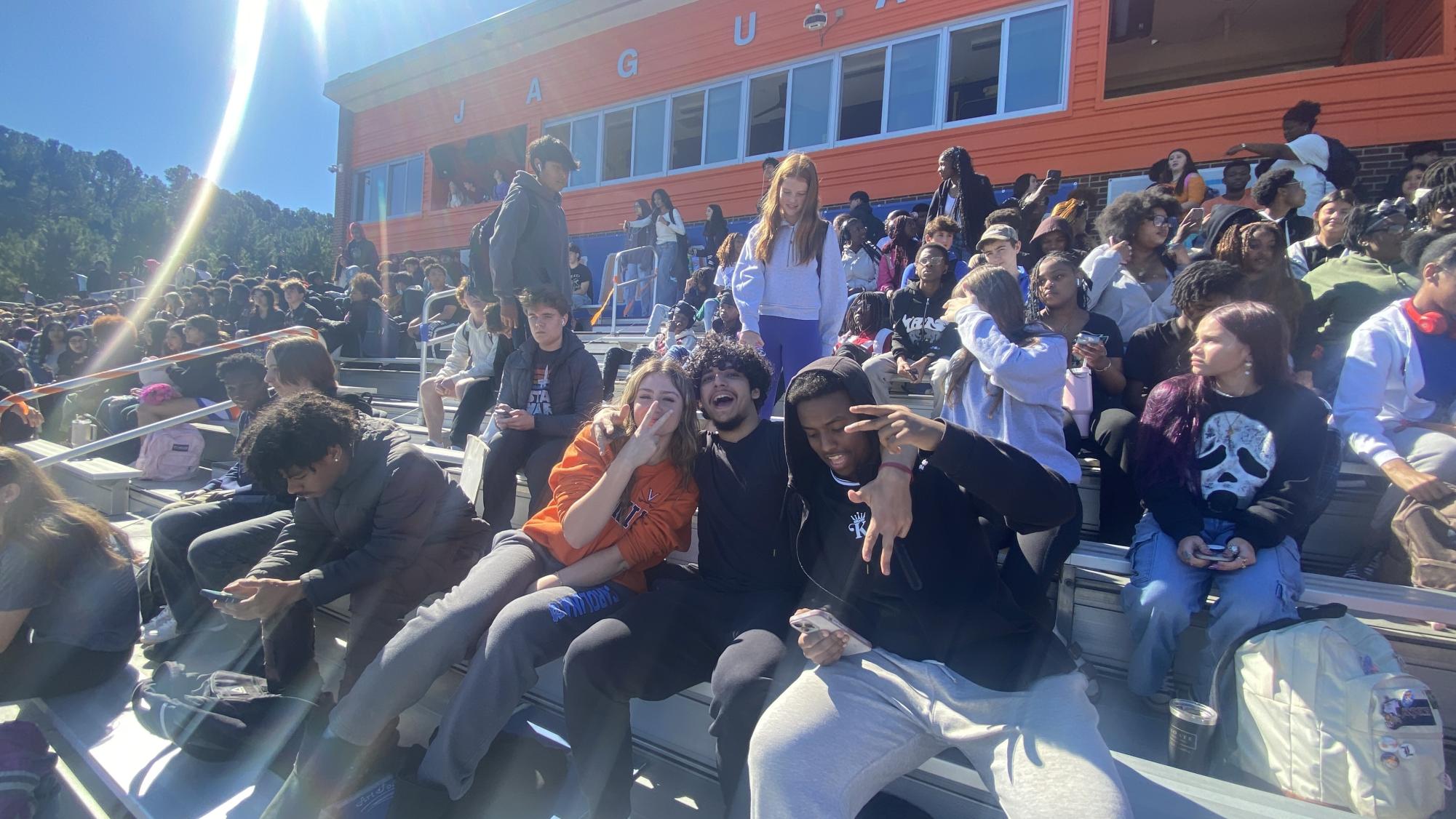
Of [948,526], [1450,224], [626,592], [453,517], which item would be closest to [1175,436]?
[948,526]

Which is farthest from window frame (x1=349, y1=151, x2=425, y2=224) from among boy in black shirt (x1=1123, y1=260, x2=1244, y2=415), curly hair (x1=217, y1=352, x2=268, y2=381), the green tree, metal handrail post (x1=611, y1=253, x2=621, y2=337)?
the green tree

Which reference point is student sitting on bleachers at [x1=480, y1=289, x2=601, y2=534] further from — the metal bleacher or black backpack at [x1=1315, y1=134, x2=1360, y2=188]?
black backpack at [x1=1315, y1=134, x2=1360, y2=188]

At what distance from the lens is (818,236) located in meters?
3.64

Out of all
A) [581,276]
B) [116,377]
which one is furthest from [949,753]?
[581,276]

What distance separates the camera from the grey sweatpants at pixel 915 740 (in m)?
1.56

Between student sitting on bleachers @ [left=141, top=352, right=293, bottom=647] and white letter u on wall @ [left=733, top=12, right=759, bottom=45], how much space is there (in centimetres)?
1152

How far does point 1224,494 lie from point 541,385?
312cm

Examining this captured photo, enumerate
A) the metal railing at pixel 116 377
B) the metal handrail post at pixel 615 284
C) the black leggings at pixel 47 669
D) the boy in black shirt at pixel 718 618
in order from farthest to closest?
the metal handrail post at pixel 615 284, the metal railing at pixel 116 377, the black leggings at pixel 47 669, the boy in black shirt at pixel 718 618

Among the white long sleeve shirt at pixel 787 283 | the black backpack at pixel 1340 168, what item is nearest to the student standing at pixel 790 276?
the white long sleeve shirt at pixel 787 283

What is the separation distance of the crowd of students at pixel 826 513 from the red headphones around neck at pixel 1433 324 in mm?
10

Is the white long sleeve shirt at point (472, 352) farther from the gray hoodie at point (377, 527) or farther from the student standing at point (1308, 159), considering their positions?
the student standing at point (1308, 159)

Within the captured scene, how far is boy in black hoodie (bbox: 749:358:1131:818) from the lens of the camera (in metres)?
1.66

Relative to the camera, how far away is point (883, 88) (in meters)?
11.3

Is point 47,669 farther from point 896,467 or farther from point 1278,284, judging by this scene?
point 1278,284
